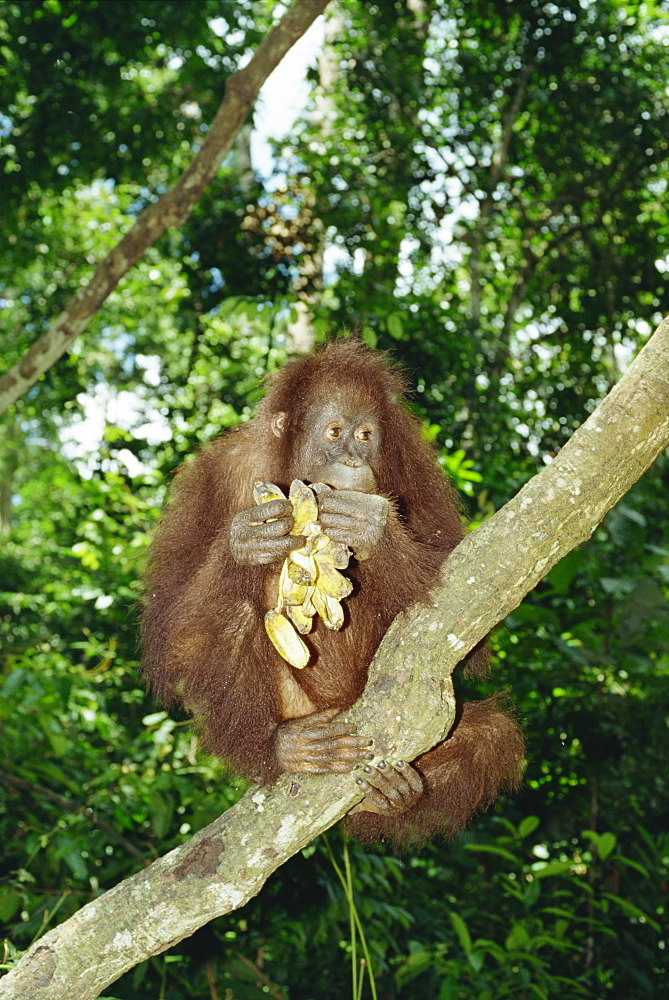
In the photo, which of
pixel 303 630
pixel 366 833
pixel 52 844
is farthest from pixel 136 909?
pixel 52 844

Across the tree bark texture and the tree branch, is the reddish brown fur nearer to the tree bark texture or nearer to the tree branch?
the tree bark texture

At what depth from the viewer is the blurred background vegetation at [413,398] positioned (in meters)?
3.94

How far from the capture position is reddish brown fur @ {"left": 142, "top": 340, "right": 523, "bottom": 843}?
2.48 metres

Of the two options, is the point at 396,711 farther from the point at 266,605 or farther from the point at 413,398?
the point at 413,398

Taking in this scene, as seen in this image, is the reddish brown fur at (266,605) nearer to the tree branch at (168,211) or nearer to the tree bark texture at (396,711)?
the tree bark texture at (396,711)

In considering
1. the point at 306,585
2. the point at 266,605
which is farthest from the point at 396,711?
the point at 266,605

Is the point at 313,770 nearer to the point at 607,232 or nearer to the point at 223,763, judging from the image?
the point at 223,763

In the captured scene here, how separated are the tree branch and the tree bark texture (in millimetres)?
2944

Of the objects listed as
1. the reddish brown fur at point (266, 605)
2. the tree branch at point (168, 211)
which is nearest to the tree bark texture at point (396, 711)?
the reddish brown fur at point (266, 605)

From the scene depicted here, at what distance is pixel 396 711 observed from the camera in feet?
6.44

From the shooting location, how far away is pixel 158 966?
11.1 ft

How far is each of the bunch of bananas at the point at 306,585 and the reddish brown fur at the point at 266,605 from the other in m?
0.17

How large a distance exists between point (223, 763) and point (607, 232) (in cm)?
628

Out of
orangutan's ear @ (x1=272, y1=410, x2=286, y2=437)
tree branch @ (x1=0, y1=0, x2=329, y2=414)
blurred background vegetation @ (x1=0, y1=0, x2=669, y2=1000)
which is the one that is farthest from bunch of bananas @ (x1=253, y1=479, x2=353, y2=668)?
tree branch @ (x1=0, y1=0, x2=329, y2=414)
